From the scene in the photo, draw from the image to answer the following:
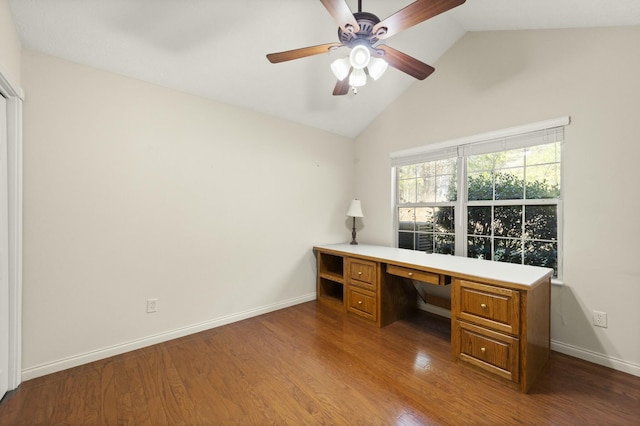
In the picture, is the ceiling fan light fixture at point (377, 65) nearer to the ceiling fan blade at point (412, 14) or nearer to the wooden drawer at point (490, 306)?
the ceiling fan blade at point (412, 14)

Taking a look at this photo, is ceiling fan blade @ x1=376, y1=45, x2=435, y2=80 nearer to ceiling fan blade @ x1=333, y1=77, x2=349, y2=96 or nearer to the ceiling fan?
the ceiling fan

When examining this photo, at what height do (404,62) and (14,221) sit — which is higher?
(404,62)

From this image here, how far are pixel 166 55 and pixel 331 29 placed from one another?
134 centimetres

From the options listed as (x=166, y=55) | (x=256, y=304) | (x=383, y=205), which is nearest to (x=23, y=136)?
(x=166, y=55)

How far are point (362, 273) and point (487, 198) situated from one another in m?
1.46

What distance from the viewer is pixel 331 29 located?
7.61 feet

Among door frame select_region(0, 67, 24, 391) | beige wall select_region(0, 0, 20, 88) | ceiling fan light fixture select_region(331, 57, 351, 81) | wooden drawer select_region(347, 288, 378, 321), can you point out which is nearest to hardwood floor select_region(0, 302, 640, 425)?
door frame select_region(0, 67, 24, 391)

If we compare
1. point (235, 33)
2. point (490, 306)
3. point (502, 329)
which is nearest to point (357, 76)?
point (235, 33)

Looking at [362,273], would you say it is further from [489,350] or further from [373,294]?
[489,350]

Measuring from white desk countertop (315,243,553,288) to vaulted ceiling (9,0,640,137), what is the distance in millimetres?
1830

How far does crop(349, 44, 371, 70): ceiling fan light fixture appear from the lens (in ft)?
5.28

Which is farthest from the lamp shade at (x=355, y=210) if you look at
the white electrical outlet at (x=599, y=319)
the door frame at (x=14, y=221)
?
the door frame at (x=14, y=221)

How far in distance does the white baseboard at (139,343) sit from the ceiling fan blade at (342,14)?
271 centimetres

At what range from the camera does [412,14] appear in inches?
Answer: 56.0
